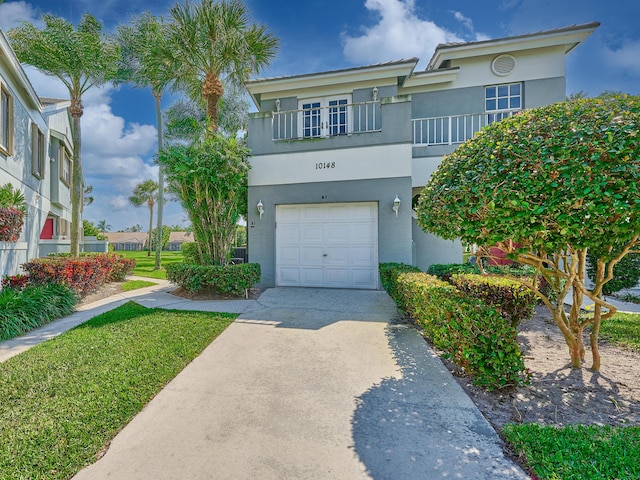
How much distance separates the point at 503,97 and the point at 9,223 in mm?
15316

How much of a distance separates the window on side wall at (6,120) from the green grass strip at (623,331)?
15323 millimetres

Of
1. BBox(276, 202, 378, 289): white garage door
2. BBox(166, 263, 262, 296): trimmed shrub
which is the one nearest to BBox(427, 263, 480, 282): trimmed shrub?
BBox(276, 202, 378, 289): white garage door

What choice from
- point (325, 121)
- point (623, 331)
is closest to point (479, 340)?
point (623, 331)

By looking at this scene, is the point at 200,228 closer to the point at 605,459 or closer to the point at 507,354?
the point at 507,354

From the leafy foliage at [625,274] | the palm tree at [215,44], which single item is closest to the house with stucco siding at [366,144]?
the palm tree at [215,44]

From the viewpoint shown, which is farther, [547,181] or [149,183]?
[149,183]

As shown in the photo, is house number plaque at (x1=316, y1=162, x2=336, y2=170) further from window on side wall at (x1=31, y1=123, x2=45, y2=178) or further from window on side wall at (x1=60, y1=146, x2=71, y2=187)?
window on side wall at (x1=60, y1=146, x2=71, y2=187)

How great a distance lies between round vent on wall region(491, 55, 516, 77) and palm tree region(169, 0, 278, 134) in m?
8.28

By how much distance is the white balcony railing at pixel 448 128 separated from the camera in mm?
10047

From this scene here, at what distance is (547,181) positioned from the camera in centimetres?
288

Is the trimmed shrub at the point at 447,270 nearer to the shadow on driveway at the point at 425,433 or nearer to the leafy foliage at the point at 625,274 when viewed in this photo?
the leafy foliage at the point at 625,274

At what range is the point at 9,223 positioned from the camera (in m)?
6.65

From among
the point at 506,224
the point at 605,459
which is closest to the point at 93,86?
the point at 506,224

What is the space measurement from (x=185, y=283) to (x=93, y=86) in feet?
33.6
